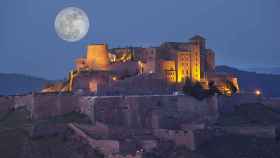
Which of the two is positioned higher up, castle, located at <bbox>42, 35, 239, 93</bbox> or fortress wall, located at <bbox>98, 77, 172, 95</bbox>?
castle, located at <bbox>42, 35, 239, 93</bbox>

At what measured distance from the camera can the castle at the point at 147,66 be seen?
211 feet

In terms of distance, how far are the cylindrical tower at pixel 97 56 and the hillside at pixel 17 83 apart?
52.4 meters

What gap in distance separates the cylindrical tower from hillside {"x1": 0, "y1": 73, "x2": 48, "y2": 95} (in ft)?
172

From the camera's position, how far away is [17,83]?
Answer: 126875 millimetres

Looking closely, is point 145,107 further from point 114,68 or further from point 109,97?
point 114,68

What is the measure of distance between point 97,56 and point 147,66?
3.95 meters

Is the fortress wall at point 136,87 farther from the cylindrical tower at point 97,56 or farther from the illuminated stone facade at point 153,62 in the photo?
the cylindrical tower at point 97,56

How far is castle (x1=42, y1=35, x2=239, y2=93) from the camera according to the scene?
64.2 metres

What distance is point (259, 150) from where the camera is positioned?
5456 centimetres

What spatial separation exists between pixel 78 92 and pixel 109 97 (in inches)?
185

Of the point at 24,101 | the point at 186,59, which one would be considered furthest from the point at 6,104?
the point at 186,59

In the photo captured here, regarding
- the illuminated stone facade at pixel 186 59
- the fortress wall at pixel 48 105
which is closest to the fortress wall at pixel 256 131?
the illuminated stone facade at pixel 186 59

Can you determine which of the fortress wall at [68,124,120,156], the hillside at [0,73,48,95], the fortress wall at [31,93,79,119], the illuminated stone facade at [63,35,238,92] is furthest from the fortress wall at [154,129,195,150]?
the hillside at [0,73,48,95]

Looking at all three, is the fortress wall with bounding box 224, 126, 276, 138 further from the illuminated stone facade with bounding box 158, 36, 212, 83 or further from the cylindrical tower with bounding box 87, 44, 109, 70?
the cylindrical tower with bounding box 87, 44, 109, 70
